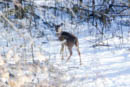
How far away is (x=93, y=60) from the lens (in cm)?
727

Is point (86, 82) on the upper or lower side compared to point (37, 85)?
lower

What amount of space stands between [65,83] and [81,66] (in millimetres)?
2120

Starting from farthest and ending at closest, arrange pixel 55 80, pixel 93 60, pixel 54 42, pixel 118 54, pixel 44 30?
pixel 44 30
pixel 54 42
pixel 118 54
pixel 93 60
pixel 55 80

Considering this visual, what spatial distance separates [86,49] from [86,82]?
10.3ft

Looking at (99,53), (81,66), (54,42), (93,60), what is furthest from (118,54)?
(54,42)

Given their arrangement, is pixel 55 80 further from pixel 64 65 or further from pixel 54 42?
pixel 54 42

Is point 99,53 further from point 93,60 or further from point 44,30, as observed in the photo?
Result: point 44,30

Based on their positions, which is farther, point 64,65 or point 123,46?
point 123,46

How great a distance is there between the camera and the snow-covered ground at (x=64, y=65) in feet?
12.3

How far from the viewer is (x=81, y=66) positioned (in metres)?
6.88

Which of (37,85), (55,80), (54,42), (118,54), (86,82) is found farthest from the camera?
(54,42)

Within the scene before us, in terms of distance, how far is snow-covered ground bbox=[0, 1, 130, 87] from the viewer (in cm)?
376

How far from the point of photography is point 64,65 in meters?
6.81

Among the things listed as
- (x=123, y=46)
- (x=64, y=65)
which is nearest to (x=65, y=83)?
(x=64, y=65)
